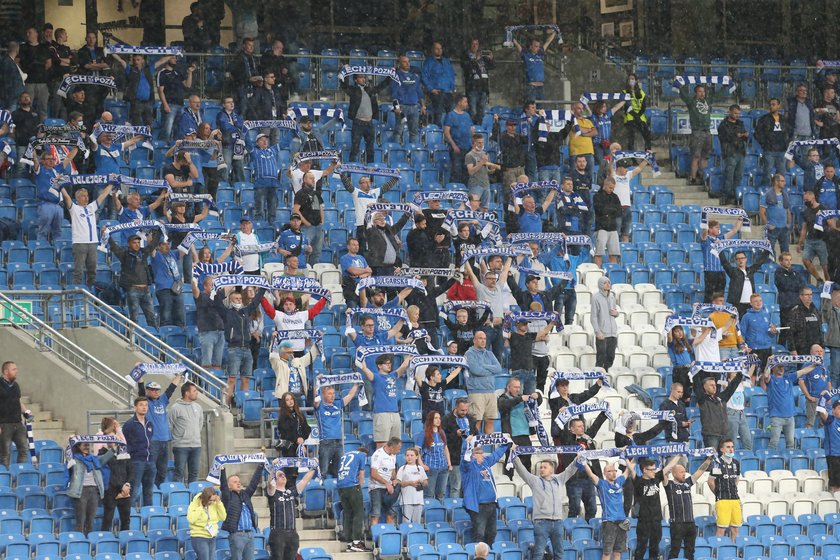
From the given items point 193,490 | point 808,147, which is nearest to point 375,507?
point 193,490

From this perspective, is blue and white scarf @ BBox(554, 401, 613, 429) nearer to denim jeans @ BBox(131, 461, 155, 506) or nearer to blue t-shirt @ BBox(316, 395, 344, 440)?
blue t-shirt @ BBox(316, 395, 344, 440)

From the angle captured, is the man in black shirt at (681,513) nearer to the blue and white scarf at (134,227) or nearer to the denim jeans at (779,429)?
the denim jeans at (779,429)

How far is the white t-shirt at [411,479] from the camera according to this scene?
20500 millimetres

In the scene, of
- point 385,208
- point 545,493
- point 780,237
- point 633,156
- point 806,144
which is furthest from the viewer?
point 806,144

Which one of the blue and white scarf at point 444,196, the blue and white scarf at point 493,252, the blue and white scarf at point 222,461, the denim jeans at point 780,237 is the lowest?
the blue and white scarf at point 222,461

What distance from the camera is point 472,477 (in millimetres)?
20422

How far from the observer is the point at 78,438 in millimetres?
19719

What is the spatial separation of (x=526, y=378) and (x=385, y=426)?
2273mm

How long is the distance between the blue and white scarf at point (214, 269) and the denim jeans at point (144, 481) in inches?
128

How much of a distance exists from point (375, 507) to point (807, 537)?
4.87 meters

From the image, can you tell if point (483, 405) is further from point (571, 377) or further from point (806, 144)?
point (806, 144)

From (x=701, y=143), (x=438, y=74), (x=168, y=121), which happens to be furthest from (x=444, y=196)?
(x=701, y=143)

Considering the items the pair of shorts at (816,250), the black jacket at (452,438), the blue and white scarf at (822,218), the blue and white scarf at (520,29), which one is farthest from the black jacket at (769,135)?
the black jacket at (452,438)

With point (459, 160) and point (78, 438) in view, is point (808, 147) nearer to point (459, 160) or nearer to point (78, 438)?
point (459, 160)
